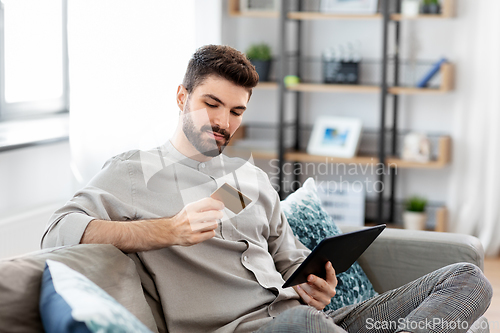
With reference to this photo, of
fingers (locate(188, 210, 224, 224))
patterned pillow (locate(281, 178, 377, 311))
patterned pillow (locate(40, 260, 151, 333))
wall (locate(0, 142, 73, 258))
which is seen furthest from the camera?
wall (locate(0, 142, 73, 258))

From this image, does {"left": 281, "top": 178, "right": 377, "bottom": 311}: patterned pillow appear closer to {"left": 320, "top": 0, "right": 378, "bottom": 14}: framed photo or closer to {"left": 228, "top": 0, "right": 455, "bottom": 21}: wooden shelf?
{"left": 228, "top": 0, "right": 455, "bottom": 21}: wooden shelf

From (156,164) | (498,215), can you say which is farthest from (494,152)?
(156,164)

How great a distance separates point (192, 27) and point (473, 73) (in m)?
1.67

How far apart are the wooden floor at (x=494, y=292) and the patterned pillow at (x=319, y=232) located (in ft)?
2.97

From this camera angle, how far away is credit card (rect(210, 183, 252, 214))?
1.19 metres

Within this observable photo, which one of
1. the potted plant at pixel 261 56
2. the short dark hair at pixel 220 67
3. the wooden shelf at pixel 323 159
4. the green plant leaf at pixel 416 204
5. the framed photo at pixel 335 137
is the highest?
the potted plant at pixel 261 56

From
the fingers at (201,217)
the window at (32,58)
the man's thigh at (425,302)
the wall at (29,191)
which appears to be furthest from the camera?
the window at (32,58)

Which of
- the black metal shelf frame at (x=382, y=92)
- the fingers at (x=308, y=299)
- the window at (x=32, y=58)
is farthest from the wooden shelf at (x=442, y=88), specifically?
the fingers at (x=308, y=299)

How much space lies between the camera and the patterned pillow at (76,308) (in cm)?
83

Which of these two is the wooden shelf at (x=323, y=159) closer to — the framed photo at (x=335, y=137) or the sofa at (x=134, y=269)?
the framed photo at (x=335, y=137)

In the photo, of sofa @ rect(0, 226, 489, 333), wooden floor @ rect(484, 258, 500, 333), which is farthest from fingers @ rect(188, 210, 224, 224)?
wooden floor @ rect(484, 258, 500, 333)

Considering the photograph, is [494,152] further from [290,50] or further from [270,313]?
[270,313]

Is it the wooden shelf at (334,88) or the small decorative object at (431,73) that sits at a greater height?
the small decorative object at (431,73)

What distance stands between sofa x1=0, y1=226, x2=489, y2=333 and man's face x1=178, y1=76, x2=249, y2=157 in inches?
13.2
